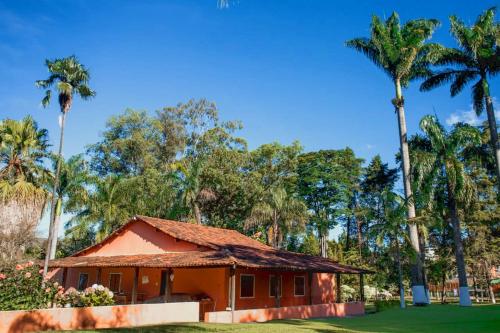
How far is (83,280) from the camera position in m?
26.8

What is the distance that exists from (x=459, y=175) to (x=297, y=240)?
Result: 103 feet

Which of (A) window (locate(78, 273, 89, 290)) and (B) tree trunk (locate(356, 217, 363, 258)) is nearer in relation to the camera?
(A) window (locate(78, 273, 89, 290))

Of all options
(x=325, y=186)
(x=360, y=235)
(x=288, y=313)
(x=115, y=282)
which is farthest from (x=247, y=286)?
(x=360, y=235)

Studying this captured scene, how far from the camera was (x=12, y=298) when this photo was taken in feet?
41.2

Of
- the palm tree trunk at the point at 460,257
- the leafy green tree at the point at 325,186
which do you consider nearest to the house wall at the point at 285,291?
the palm tree trunk at the point at 460,257

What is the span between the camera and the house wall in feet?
72.8

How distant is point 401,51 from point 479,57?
4568mm

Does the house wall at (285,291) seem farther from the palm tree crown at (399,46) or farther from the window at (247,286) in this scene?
the palm tree crown at (399,46)

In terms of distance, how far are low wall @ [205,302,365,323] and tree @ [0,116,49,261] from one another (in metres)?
11.4

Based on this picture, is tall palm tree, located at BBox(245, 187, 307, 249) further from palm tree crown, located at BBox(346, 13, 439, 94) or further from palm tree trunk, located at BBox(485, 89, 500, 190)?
palm tree trunk, located at BBox(485, 89, 500, 190)

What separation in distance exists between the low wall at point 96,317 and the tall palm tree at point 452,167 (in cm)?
1722

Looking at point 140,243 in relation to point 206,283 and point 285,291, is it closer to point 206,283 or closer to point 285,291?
point 206,283

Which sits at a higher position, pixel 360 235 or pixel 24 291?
pixel 360 235

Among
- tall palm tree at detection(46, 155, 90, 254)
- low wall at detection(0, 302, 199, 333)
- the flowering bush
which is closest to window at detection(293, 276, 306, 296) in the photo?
low wall at detection(0, 302, 199, 333)
